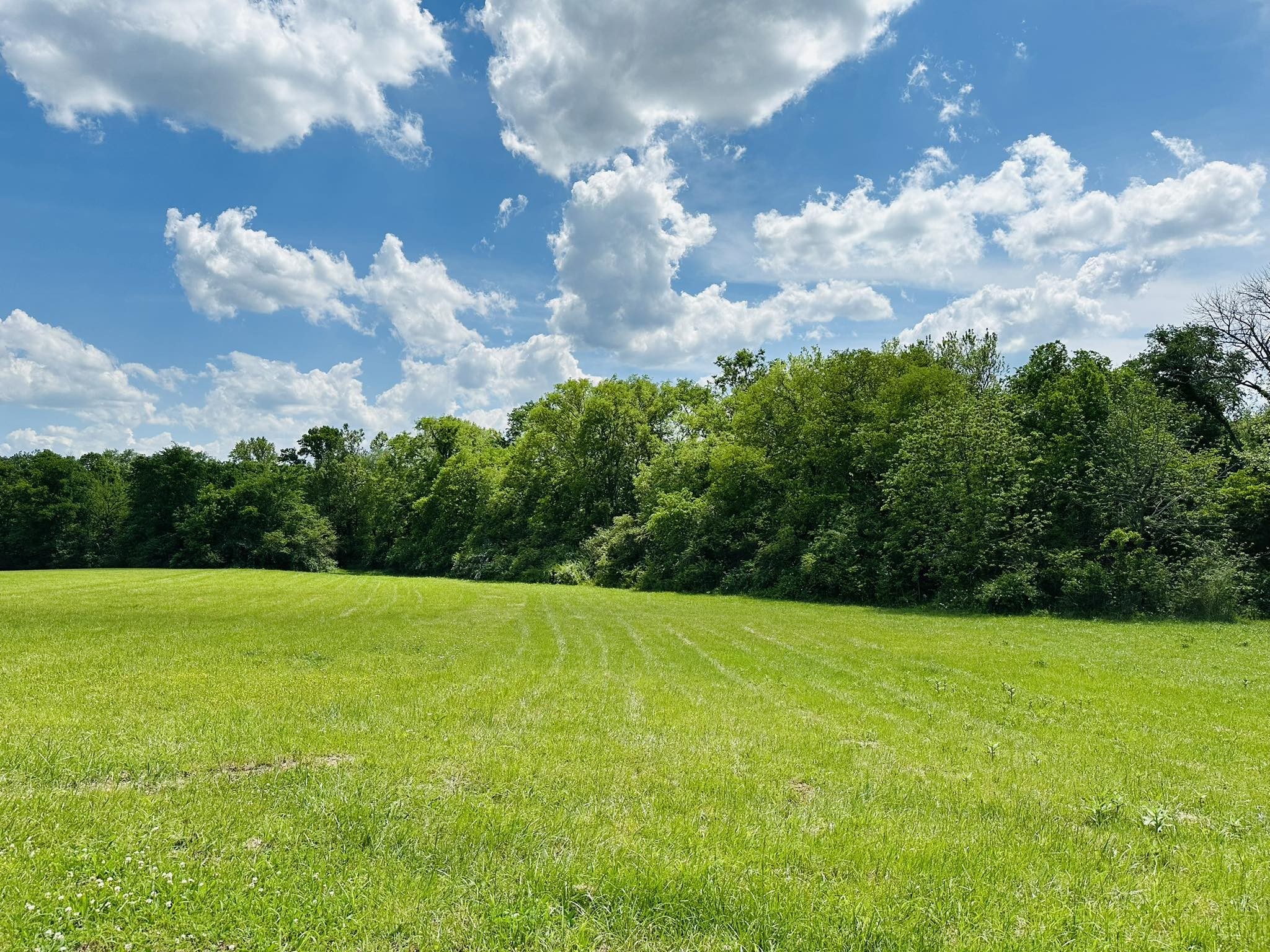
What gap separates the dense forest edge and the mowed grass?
15562 millimetres

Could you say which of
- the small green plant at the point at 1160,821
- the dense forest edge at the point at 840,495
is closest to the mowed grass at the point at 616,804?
the small green plant at the point at 1160,821

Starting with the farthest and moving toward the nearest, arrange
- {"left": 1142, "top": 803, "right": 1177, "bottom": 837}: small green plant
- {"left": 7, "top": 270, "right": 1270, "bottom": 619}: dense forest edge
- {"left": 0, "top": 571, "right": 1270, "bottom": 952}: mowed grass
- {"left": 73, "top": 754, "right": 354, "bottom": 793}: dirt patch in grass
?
{"left": 7, "top": 270, "right": 1270, "bottom": 619}: dense forest edge < {"left": 73, "top": 754, "right": 354, "bottom": 793}: dirt patch in grass < {"left": 1142, "top": 803, "right": 1177, "bottom": 837}: small green plant < {"left": 0, "top": 571, "right": 1270, "bottom": 952}: mowed grass

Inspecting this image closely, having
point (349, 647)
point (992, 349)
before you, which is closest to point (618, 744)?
point (349, 647)

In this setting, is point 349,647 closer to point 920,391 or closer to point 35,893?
point 35,893

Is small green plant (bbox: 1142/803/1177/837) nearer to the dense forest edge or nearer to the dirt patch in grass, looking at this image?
the dirt patch in grass

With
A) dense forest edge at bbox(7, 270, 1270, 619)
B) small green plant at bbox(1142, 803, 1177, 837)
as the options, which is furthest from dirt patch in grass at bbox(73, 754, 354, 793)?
dense forest edge at bbox(7, 270, 1270, 619)

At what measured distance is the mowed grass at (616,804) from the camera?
4.05 meters

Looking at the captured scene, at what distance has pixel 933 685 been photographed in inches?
482

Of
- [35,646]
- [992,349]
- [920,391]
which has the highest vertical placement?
[992,349]

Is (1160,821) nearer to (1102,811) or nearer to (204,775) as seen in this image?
(1102,811)

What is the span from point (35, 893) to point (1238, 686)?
60.3 ft

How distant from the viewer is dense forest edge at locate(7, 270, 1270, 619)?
27031mm

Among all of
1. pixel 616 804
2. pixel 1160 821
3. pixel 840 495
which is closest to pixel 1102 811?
pixel 1160 821

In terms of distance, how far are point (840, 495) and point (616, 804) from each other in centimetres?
3182
